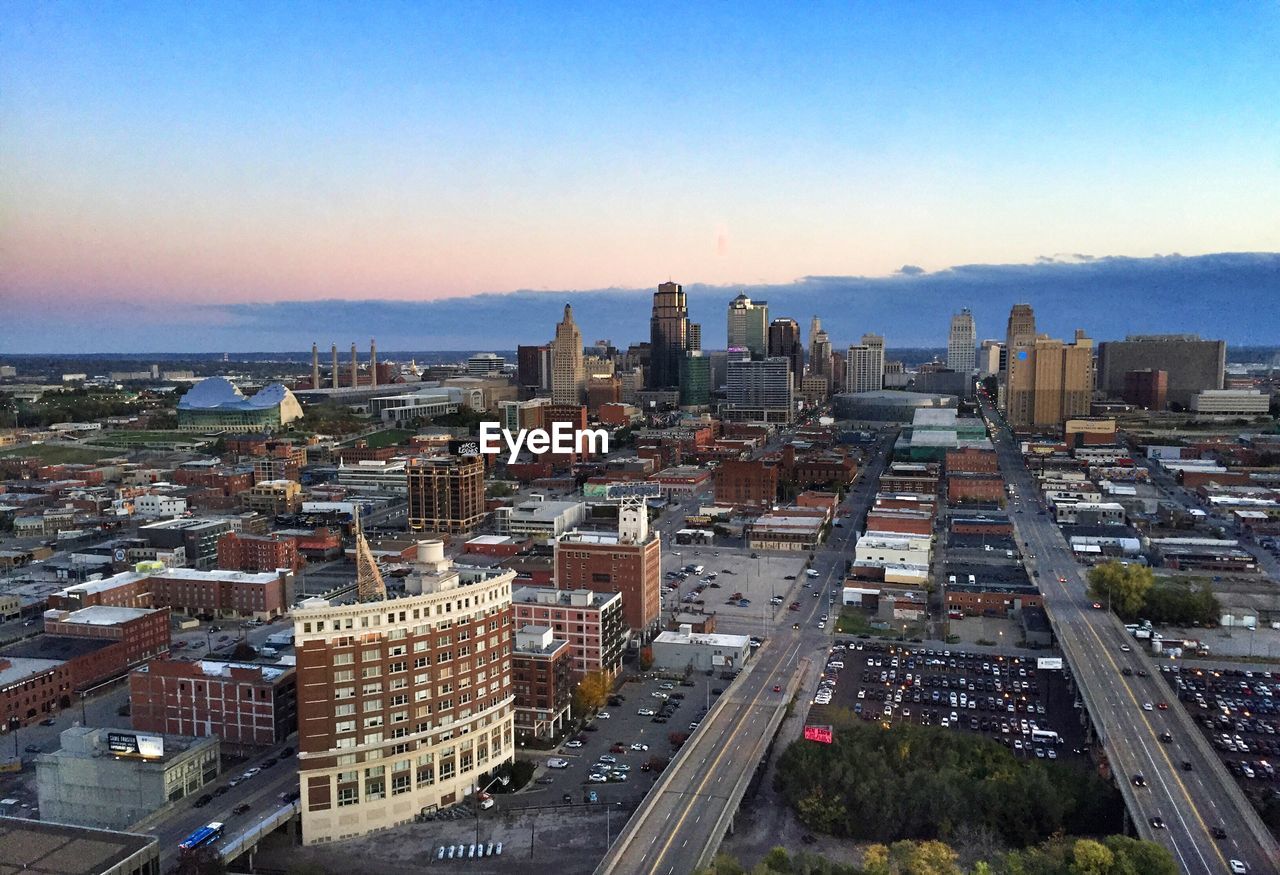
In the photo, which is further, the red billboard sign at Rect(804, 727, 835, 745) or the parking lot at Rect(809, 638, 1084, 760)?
the parking lot at Rect(809, 638, 1084, 760)

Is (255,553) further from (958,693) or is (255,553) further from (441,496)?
(958,693)

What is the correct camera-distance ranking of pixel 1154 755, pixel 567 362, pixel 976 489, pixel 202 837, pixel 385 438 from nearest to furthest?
pixel 202 837 → pixel 1154 755 → pixel 976 489 → pixel 385 438 → pixel 567 362

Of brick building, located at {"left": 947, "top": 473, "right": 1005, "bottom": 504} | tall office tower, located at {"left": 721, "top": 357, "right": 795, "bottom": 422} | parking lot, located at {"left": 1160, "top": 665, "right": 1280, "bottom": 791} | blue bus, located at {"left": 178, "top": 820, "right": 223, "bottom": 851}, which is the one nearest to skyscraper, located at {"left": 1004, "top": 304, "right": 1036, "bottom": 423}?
tall office tower, located at {"left": 721, "top": 357, "right": 795, "bottom": 422}

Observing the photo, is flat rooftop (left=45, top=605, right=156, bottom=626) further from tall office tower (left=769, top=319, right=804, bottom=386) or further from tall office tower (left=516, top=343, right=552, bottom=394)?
tall office tower (left=769, top=319, right=804, bottom=386)

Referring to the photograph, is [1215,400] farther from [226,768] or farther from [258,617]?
[226,768]

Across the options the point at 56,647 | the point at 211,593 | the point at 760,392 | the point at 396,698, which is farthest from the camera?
the point at 760,392

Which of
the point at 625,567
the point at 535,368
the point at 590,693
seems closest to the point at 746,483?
the point at 625,567
